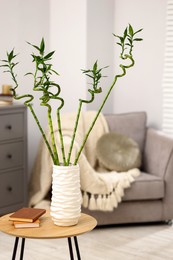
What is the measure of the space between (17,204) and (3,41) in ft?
4.23

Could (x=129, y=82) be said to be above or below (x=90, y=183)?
above

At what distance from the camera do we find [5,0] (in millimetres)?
4844

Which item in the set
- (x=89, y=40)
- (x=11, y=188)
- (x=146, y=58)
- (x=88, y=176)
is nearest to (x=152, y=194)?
(x=88, y=176)

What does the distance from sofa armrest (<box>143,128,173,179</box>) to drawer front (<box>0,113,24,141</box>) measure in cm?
101

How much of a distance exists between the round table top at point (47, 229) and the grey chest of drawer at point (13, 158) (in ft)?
4.94

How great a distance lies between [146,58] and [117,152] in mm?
993

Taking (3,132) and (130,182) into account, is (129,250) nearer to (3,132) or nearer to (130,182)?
(130,182)

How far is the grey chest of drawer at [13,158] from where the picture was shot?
14.7 ft

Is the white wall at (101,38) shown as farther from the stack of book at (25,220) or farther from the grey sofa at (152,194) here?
the stack of book at (25,220)

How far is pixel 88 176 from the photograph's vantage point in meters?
4.38

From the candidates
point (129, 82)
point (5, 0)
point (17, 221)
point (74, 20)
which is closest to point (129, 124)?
point (129, 82)

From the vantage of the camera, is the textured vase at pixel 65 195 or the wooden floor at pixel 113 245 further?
the wooden floor at pixel 113 245

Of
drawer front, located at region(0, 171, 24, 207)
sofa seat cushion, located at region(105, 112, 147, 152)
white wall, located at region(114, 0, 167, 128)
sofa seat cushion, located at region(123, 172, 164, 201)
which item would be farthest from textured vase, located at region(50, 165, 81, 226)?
white wall, located at region(114, 0, 167, 128)

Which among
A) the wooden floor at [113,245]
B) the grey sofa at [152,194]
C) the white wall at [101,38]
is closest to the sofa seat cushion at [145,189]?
the grey sofa at [152,194]
